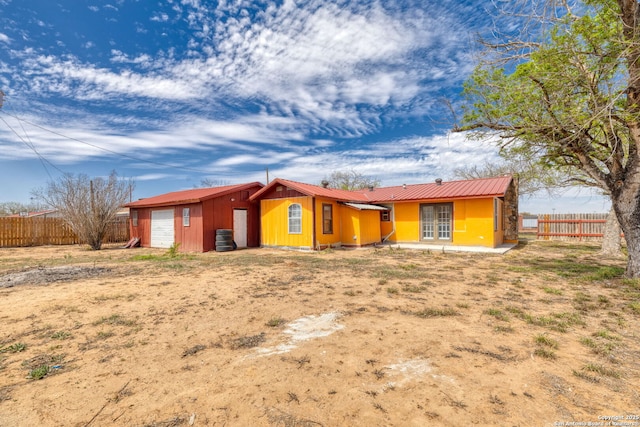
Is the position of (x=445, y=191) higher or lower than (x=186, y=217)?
higher

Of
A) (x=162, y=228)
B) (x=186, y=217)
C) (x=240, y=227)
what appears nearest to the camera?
(x=186, y=217)

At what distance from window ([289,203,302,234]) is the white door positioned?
10.0 ft

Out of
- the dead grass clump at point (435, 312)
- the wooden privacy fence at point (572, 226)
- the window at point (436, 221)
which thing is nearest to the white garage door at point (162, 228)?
the window at point (436, 221)

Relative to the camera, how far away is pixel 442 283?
24.2ft

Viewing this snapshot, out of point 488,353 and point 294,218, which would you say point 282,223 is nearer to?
point 294,218

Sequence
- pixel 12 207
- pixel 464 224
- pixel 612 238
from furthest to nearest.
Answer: pixel 12 207 → pixel 464 224 → pixel 612 238

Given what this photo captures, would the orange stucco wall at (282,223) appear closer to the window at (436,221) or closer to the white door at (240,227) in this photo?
the white door at (240,227)

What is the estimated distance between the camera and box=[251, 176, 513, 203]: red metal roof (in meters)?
14.3

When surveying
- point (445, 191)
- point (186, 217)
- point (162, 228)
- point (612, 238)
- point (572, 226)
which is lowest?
point (612, 238)

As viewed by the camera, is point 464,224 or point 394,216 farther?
point 394,216

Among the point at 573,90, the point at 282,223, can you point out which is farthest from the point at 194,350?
the point at 282,223

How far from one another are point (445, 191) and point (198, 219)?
12.6 m

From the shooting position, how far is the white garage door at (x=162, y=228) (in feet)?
55.3

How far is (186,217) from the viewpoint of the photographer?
15.9 meters
